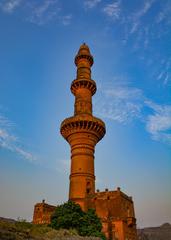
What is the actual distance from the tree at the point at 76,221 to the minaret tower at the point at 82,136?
3.63 metres

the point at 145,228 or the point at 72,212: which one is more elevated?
the point at 145,228

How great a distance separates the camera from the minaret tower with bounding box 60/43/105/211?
1029 inches

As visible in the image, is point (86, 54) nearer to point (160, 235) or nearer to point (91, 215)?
point (91, 215)

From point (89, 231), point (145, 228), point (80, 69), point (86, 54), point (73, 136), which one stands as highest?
point (86, 54)

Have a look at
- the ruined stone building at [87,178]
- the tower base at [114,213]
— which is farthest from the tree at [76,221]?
the ruined stone building at [87,178]

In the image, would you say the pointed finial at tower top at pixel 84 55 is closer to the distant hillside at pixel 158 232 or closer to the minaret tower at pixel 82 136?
the minaret tower at pixel 82 136

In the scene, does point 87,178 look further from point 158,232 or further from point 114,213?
point 158,232

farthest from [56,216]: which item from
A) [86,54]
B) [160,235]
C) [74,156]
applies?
[160,235]

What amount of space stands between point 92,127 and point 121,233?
36.1 feet

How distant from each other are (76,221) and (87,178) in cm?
642

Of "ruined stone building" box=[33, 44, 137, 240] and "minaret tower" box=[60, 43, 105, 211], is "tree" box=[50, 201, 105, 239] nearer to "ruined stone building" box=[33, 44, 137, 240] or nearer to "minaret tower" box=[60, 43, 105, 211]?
"ruined stone building" box=[33, 44, 137, 240]

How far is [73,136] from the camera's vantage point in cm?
2853

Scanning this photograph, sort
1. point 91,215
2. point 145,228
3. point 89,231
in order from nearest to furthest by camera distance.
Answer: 1. point 89,231
2. point 91,215
3. point 145,228

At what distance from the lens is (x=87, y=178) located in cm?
2645
